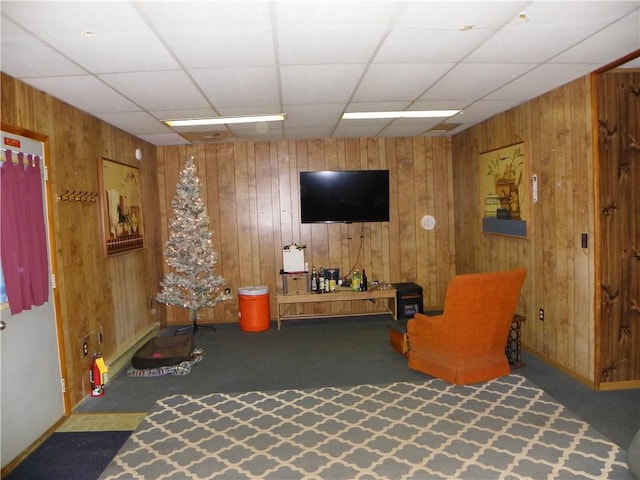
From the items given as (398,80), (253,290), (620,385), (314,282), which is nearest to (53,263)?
(253,290)

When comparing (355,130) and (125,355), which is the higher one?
(355,130)

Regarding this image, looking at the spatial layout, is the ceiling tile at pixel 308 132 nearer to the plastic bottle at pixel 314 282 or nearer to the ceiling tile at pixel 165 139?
the ceiling tile at pixel 165 139

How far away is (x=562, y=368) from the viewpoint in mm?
4426

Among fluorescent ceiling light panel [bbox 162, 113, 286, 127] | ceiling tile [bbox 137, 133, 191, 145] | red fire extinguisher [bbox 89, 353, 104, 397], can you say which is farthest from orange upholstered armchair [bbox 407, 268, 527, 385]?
ceiling tile [bbox 137, 133, 191, 145]

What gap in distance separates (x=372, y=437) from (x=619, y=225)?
2780 mm

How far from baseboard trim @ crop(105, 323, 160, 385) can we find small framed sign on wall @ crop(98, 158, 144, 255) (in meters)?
1.12

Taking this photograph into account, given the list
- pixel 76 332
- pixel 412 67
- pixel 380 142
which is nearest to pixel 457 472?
pixel 412 67

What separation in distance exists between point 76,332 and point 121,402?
75 centimetres

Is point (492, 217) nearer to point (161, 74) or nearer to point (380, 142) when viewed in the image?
point (380, 142)

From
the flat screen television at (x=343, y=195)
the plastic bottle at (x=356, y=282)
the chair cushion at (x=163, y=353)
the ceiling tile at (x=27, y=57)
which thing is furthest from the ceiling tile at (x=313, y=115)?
the chair cushion at (x=163, y=353)

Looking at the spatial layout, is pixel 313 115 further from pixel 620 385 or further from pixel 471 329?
pixel 620 385

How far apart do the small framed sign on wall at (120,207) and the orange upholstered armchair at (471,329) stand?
3.38m

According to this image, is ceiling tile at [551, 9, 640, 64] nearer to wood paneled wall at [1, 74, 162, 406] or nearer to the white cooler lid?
wood paneled wall at [1, 74, 162, 406]

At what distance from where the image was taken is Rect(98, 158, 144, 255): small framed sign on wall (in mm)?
4852
